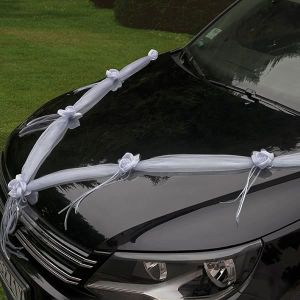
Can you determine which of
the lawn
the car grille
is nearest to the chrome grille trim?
the car grille

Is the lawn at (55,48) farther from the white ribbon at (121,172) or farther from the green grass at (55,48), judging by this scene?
the white ribbon at (121,172)

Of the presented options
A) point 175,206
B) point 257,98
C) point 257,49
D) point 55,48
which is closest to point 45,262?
point 175,206

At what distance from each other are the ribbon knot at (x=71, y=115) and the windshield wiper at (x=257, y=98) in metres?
0.74

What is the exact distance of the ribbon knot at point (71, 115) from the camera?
3.01 meters

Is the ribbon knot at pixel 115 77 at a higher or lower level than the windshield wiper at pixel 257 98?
higher

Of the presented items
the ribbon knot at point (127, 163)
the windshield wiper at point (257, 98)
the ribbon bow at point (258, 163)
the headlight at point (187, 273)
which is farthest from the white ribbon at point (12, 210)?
the windshield wiper at point (257, 98)

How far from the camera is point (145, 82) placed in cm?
338

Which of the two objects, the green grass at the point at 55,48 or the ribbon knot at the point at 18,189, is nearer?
the ribbon knot at the point at 18,189

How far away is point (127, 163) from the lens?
96.7 inches

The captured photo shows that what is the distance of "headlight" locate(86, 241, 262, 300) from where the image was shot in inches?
Result: 83.0

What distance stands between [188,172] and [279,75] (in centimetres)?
100

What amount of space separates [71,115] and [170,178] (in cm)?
82

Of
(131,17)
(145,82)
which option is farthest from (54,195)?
(131,17)

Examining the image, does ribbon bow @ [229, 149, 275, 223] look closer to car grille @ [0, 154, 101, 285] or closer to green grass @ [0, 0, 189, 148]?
car grille @ [0, 154, 101, 285]
